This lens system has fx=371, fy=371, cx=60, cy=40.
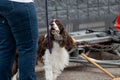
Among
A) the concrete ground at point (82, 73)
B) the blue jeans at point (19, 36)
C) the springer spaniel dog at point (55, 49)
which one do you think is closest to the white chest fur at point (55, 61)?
the springer spaniel dog at point (55, 49)

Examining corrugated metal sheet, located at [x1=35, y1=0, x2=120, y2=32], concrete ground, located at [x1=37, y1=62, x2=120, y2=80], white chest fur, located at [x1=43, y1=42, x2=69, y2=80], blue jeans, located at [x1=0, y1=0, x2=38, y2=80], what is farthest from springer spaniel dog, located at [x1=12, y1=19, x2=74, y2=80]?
corrugated metal sheet, located at [x1=35, y1=0, x2=120, y2=32]

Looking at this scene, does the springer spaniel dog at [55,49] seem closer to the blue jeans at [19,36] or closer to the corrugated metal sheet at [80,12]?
the blue jeans at [19,36]

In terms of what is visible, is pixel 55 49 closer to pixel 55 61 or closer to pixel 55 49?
pixel 55 49

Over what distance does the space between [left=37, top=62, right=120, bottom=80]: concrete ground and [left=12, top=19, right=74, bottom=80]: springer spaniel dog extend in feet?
0.84

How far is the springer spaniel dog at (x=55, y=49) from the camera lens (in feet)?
17.1

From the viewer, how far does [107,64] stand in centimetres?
595

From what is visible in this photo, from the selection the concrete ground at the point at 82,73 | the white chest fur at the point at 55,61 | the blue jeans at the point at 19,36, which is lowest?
the concrete ground at the point at 82,73

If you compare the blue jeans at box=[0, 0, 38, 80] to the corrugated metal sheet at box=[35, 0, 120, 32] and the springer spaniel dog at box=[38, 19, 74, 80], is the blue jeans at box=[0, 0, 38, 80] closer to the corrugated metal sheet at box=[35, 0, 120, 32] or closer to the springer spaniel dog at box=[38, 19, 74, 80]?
the springer spaniel dog at box=[38, 19, 74, 80]

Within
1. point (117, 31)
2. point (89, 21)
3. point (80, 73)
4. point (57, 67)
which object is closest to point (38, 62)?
point (57, 67)

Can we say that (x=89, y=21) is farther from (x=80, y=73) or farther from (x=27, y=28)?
(x=27, y=28)

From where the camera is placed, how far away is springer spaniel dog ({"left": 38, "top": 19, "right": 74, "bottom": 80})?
5230mm

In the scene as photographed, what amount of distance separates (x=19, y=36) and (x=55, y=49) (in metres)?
2.35

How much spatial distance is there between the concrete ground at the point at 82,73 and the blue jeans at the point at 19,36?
2504mm

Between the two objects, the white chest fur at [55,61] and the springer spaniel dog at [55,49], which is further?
the white chest fur at [55,61]
